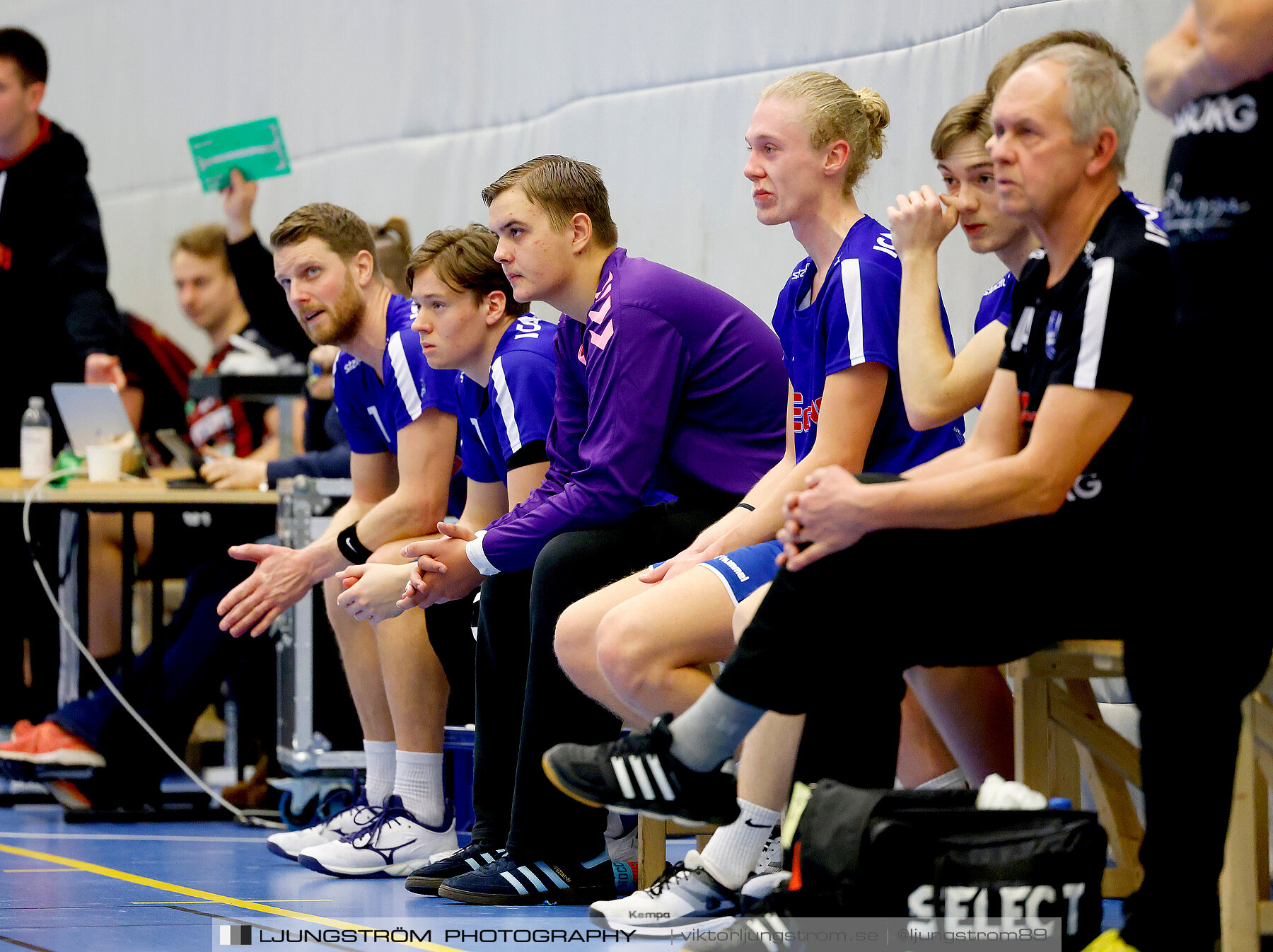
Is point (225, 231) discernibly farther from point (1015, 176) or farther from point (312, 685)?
point (1015, 176)

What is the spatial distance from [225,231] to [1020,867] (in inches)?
208

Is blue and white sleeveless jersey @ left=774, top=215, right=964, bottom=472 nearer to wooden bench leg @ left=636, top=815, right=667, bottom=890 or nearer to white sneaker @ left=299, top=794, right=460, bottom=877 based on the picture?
wooden bench leg @ left=636, top=815, right=667, bottom=890

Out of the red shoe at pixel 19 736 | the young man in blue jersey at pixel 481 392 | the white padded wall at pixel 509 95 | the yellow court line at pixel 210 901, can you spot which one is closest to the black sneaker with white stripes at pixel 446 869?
the young man in blue jersey at pixel 481 392

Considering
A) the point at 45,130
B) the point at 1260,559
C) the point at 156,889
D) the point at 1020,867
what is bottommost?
the point at 156,889

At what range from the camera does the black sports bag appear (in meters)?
1.85

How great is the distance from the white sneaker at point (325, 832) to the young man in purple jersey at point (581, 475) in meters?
0.49

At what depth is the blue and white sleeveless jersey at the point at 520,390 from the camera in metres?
3.13

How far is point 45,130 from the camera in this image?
235 inches

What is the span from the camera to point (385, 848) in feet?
10.8

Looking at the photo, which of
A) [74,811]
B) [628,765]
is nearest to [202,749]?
[74,811]

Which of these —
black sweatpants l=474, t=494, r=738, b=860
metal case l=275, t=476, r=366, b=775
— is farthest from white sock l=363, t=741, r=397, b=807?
black sweatpants l=474, t=494, r=738, b=860

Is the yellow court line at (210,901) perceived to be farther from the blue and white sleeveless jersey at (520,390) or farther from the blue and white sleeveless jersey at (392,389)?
the blue and white sleeveless jersey at (392,389)

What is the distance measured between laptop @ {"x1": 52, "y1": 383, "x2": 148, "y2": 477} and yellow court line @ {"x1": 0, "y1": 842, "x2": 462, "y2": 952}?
142cm

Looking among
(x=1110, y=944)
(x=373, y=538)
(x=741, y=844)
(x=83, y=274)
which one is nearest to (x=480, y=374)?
(x=373, y=538)
